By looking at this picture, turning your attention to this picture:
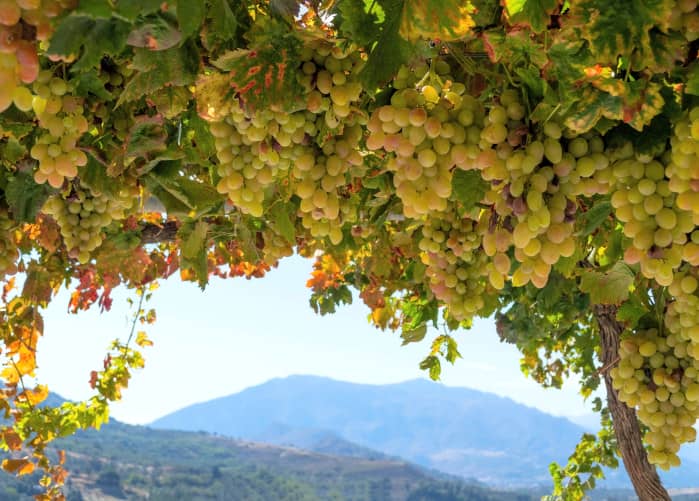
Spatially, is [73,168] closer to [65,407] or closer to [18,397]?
[18,397]

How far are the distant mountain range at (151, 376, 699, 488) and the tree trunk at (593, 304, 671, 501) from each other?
126 m

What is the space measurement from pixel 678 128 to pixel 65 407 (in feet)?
13.5

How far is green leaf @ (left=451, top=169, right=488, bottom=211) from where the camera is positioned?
1.18 meters

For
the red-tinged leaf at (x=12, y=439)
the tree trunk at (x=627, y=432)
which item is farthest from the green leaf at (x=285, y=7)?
the red-tinged leaf at (x=12, y=439)

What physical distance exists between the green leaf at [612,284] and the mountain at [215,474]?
134 feet

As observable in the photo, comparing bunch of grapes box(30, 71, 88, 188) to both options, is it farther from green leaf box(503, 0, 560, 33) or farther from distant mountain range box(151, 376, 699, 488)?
distant mountain range box(151, 376, 699, 488)

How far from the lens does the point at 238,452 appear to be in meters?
73.9

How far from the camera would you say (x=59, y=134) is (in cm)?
113

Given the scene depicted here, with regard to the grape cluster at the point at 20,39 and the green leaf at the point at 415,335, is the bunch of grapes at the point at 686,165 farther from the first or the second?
the green leaf at the point at 415,335

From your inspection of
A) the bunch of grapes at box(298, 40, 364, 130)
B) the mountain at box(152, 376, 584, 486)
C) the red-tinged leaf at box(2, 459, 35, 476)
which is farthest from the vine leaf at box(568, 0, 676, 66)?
the mountain at box(152, 376, 584, 486)

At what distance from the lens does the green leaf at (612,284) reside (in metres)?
1.40

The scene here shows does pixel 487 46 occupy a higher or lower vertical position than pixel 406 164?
higher

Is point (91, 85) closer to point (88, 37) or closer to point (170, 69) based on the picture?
point (170, 69)

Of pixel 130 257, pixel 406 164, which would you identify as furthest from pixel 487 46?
pixel 130 257
